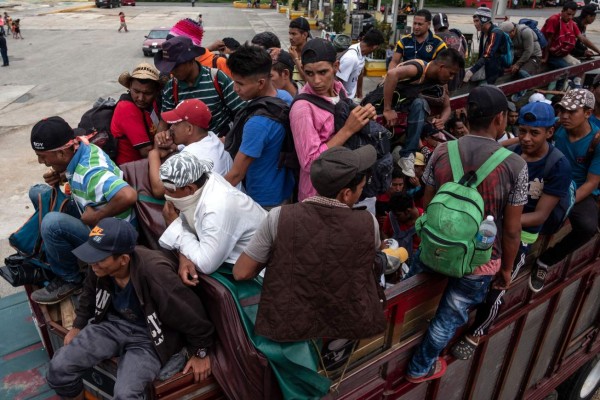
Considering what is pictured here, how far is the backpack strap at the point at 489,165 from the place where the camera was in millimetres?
2374

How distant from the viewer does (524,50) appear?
7414 mm

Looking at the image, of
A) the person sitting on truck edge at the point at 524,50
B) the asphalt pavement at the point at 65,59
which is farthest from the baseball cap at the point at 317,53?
the person sitting on truck edge at the point at 524,50

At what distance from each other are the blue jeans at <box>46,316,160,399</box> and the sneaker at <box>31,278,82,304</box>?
59 centimetres

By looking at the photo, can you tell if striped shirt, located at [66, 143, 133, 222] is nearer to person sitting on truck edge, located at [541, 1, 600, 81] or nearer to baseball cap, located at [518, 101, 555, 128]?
baseball cap, located at [518, 101, 555, 128]

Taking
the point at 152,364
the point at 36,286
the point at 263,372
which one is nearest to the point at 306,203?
the point at 263,372

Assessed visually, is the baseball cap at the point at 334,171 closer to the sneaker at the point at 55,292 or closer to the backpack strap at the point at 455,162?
the backpack strap at the point at 455,162

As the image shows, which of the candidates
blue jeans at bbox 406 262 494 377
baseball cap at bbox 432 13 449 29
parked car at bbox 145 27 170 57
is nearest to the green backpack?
blue jeans at bbox 406 262 494 377

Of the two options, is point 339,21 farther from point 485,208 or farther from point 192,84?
Answer: point 485,208

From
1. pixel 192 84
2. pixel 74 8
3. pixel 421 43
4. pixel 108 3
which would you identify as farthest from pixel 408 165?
pixel 108 3

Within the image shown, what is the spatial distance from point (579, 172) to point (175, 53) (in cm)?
287

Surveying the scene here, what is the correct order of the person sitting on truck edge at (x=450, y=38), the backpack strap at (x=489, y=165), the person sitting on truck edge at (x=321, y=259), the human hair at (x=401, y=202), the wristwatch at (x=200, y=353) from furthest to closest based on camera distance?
1. the person sitting on truck edge at (x=450, y=38)
2. the human hair at (x=401, y=202)
3. the backpack strap at (x=489, y=165)
4. the wristwatch at (x=200, y=353)
5. the person sitting on truck edge at (x=321, y=259)

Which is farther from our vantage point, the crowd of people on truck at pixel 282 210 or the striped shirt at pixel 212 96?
the striped shirt at pixel 212 96

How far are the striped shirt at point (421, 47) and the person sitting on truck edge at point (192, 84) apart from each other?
2.56 metres

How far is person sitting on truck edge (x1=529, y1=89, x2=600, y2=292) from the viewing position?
10.5 ft
